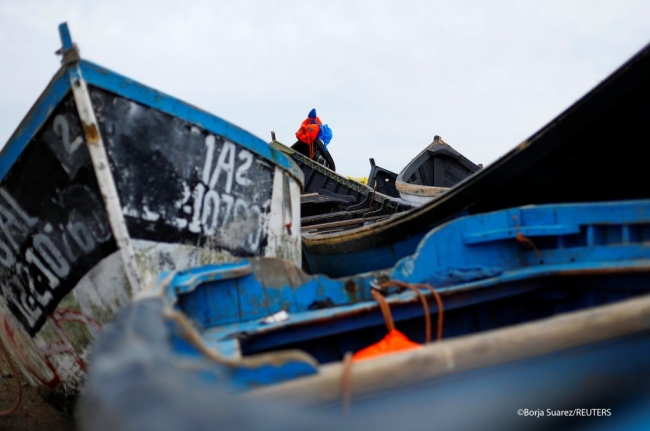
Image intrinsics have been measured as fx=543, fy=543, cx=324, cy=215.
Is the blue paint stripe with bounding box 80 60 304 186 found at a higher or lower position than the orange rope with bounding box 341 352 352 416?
higher

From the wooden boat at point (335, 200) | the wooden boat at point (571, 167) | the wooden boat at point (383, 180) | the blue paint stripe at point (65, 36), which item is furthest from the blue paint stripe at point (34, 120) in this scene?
the wooden boat at point (383, 180)

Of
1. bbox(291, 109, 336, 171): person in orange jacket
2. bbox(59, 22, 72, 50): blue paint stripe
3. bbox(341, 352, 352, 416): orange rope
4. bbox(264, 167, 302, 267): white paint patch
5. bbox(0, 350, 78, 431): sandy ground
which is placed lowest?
bbox(0, 350, 78, 431): sandy ground

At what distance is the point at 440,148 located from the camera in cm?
857

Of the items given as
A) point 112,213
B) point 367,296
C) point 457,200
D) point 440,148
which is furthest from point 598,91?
point 440,148

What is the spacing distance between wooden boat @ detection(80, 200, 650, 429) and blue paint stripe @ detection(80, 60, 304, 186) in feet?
2.68

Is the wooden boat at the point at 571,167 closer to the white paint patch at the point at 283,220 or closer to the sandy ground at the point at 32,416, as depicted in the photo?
the white paint patch at the point at 283,220

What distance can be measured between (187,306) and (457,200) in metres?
1.78

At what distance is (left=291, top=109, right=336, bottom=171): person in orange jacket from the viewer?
11250 millimetres

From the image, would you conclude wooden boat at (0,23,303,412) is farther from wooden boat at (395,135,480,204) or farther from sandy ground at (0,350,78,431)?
wooden boat at (395,135,480,204)

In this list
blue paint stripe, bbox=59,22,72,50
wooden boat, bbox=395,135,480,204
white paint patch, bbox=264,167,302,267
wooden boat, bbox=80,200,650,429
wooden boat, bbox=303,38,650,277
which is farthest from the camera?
wooden boat, bbox=395,135,480,204

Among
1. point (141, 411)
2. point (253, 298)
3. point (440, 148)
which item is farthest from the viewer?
point (440, 148)

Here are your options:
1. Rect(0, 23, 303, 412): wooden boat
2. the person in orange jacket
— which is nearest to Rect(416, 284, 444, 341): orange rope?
Rect(0, 23, 303, 412): wooden boat

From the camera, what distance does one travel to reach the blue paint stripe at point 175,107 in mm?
2648

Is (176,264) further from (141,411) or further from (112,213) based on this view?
(141,411)
